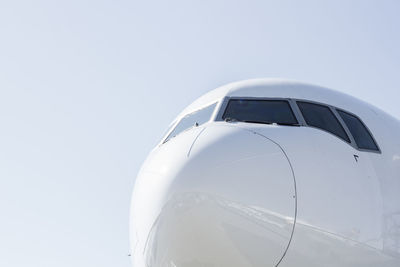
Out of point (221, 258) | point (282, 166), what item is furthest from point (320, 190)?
point (221, 258)

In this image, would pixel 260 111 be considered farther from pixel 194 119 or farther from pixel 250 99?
pixel 194 119

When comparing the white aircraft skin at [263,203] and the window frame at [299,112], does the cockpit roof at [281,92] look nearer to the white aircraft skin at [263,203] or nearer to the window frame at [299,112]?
the window frame at [299,112]

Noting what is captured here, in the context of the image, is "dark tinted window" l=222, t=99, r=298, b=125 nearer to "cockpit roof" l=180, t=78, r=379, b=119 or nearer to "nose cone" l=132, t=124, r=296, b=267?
"cockpit roof" l=180, t=78, r=379, b=119

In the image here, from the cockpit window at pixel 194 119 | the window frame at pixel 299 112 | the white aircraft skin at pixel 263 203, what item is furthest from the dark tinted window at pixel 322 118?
the cockpit window at pixel 194 119

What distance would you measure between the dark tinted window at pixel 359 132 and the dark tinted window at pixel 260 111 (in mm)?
1025

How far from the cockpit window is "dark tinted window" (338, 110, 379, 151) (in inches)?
78.5

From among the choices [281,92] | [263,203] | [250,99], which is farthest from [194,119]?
[263,203]

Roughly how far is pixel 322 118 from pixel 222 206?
273cm

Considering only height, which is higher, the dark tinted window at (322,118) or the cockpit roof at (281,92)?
the cockpit roof at (281,92)

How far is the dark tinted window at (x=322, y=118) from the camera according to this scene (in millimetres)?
7535

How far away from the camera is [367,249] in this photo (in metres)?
6.88

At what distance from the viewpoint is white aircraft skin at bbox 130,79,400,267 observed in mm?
5672

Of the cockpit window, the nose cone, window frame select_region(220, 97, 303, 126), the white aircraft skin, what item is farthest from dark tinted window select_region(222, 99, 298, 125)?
the nose cone

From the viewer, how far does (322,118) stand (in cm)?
773
